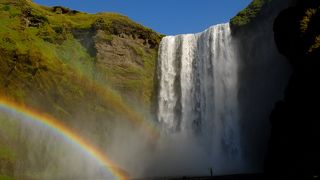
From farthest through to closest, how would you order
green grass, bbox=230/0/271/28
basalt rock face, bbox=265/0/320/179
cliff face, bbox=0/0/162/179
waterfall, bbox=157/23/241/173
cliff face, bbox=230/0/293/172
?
green grass, bbox=230/0/271/28, waterfall, bbox=157/23/241/173, cliff face, bbox=0/0/162/179, cliff face, bbox=230/0/293/172, basalt rock face, bbox=265/0/320/179

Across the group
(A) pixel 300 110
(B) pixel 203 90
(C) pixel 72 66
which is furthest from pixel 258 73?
(C) pixel 72 66

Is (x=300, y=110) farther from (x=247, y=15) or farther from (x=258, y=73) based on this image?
(x=247, y=15)

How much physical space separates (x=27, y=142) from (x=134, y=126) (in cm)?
1404

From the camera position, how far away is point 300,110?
1363 inches

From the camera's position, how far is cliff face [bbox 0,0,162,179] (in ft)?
171

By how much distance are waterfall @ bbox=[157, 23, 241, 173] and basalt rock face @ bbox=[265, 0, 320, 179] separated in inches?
642

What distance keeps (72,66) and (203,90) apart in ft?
53.4

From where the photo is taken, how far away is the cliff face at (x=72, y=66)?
52094mm

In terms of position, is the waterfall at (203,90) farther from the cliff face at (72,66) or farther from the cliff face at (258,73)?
the cliff face at (72,66)

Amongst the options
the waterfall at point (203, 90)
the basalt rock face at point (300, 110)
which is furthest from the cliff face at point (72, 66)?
the basalt rock face at point (300, 110)

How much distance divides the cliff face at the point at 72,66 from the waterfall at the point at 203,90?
250cm

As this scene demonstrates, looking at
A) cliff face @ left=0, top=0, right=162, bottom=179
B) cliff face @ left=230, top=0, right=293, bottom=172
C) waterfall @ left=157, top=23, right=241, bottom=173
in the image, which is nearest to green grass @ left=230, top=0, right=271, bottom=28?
cliff face @ left=230, top=0, right=293, bottom=172

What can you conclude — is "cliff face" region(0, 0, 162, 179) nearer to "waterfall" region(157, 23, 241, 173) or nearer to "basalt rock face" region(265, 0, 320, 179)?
"waterfall" region(157, 23, 241, 173)

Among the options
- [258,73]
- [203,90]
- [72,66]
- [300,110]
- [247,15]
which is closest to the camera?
[300,110]
